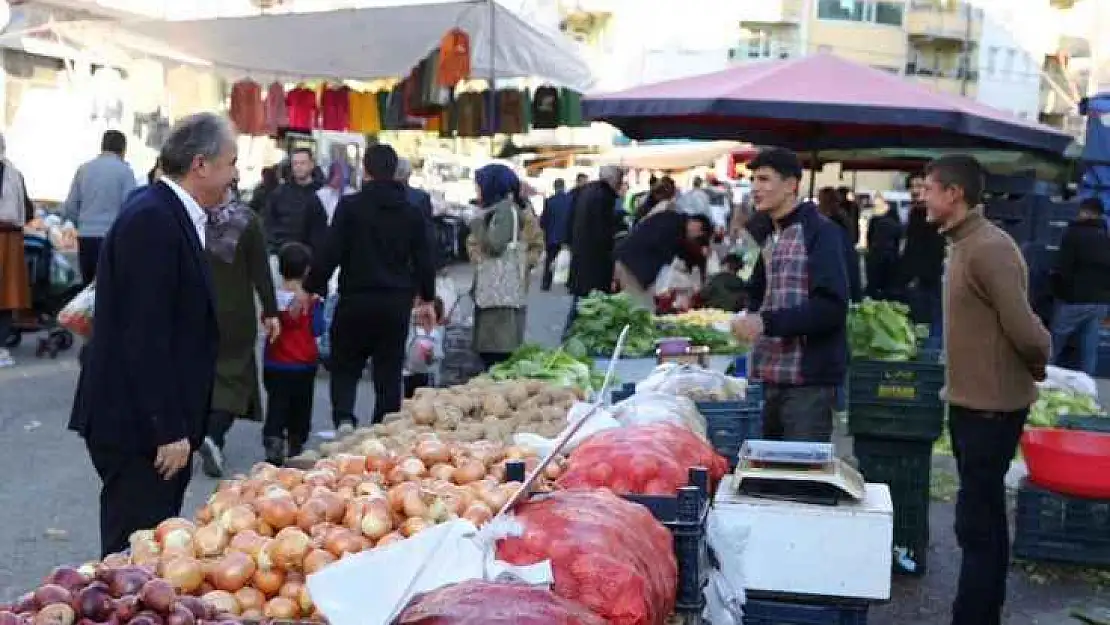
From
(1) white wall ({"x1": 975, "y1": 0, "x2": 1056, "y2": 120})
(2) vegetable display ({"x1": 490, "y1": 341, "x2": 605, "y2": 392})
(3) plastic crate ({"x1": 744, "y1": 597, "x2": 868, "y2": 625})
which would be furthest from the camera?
(1) white wall ({"x1": 975, "y1": 0, "x2": 1056, "y2": 120})

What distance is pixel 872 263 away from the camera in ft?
59.2

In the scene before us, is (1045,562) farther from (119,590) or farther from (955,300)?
(119,590)

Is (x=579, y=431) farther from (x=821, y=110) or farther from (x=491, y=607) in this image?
(x=821, y=110)

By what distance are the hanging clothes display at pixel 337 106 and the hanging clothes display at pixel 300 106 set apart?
0.13m

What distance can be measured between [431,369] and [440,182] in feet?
78.4

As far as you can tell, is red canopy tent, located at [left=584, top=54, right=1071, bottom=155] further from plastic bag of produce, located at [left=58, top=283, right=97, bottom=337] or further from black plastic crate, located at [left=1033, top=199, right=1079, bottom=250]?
black plastic crate, located at [left=1033, top=199, right=1079, bottom=250]

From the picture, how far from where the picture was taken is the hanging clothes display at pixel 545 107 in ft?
38.3

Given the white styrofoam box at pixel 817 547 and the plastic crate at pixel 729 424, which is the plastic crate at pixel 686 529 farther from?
the plastic crate at pixel 729 424

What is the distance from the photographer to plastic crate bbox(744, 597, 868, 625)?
402 centimetres

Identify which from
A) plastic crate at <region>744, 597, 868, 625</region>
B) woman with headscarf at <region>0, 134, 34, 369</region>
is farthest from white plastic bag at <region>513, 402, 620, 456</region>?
woman with headscarf at <region>0, 134, 34, 369</region>

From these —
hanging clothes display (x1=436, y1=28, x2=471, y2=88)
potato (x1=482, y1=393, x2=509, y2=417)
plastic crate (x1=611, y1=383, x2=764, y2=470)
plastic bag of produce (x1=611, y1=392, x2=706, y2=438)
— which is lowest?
potato (x1=482, y1=393, x2=509, y2=417)

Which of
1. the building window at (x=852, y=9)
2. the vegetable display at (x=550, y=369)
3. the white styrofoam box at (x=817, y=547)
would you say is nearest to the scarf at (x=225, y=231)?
the vegetable display at (x=550, y=369)

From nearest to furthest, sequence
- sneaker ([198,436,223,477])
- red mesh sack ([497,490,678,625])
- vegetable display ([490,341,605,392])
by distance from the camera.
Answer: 1. red mesh sack ([497,490,678,625])
2. vegetable display ([490,341,605,392])
3. sneaker ([198,436,223,477])

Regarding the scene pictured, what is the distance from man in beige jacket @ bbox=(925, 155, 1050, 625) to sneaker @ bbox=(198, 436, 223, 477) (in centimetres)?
459
